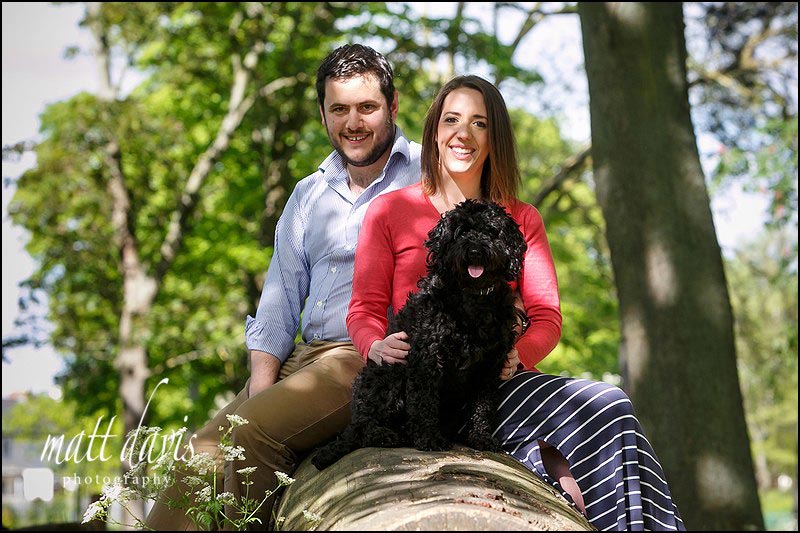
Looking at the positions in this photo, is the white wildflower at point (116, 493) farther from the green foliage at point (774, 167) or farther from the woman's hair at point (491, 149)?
the green foliage at point (774, 167)

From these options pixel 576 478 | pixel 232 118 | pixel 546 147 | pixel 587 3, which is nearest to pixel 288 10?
pixel 232 118

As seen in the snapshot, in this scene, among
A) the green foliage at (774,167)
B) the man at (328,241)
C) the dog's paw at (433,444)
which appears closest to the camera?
the dog's paw at (433,444)

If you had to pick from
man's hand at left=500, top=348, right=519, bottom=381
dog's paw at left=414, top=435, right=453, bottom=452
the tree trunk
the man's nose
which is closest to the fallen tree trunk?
dog's paw at left=414, top=435, right=453, bottom=452


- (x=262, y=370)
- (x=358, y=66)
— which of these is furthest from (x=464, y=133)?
(x=262, y=370)

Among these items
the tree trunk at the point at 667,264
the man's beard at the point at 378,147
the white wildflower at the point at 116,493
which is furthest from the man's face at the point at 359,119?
the tree trunk at the point at 667,264

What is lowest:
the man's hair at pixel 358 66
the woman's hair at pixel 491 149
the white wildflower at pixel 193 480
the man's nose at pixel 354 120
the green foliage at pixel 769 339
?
the green foliage at pixel 769 339

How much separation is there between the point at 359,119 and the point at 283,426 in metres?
1.66

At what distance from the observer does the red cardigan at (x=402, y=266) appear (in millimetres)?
4129

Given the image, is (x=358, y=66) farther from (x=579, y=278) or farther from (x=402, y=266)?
(x=579, y=278)

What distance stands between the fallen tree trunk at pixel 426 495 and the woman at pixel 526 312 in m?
0.15

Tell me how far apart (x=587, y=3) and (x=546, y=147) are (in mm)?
23035

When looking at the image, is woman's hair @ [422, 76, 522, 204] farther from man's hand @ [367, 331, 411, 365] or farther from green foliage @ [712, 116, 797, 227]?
green foliage @ [712, 116, 797, 227]

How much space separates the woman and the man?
51 cm

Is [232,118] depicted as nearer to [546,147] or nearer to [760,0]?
[760,0]
